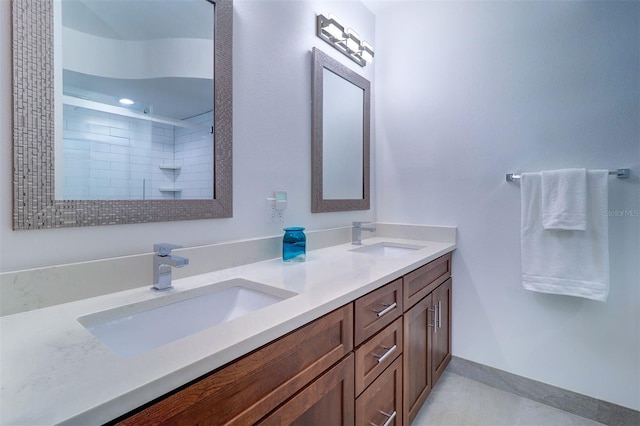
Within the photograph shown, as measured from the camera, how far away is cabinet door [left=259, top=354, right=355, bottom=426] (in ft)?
2.44

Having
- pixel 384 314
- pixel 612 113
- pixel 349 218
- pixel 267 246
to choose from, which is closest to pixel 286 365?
pixel 384 314

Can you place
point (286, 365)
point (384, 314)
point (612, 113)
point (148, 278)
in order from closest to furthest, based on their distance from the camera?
point (286, 365) → point (148, 278) → point (384, 314) → point (612, 113)

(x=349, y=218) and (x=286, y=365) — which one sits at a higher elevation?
(x=349, y=218)

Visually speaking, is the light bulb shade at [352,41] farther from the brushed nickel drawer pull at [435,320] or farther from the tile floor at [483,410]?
the tile floor at [483,410]

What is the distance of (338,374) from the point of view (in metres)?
0.91

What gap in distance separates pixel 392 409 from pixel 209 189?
112cm

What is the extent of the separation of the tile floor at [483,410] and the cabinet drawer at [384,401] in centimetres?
39

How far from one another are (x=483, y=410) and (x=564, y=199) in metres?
1.14

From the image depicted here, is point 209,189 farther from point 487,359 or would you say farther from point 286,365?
point 487,359

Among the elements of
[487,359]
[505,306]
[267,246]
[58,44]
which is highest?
[58,44]

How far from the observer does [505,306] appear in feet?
5.94

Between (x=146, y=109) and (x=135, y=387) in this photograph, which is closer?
(x=135, y=387)

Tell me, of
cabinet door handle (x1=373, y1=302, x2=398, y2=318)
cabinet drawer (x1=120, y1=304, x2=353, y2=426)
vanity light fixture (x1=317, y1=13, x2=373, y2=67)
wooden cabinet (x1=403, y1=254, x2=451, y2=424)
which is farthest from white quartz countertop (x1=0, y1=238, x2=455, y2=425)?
vanity light fixture (x1=317, y1=13, x2=373, y2=67)

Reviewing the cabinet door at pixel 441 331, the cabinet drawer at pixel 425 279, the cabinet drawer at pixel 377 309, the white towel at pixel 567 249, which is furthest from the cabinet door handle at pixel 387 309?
the white towel at pixel 567 249
